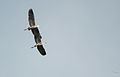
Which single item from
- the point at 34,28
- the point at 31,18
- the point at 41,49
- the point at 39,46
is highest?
the point at 31,18

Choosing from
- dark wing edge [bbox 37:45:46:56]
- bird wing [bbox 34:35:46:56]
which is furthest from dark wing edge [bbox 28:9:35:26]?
dark wing edge [bbox 37:45:46:56]

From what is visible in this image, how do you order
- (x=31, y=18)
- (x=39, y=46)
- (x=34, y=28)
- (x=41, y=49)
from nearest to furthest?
(x=34, y=28) → (x=31, y=18) → (x=39, y=46) → (x=41, y=49)

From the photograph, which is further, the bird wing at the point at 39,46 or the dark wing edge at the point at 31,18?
the bird wing at the point at 39,46

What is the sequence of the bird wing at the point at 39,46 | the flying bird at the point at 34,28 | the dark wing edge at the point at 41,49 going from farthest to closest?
the dark wing edge at the point at 41,49, the bird wing at the point at 39,46, the flying bird at the point at 34,28

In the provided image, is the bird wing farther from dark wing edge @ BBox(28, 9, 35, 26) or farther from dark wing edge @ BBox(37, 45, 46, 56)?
dark wing edge @ BBox(28, 9, 35, 26)

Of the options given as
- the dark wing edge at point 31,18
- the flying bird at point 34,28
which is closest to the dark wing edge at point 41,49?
the flying bird at point 34,28

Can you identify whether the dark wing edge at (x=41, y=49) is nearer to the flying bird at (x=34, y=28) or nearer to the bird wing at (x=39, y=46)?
the bird wing at (x=39, y=46)

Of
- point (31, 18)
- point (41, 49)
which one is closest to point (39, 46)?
point (41, 49)

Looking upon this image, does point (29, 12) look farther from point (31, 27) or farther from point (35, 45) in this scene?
point (35, 45)

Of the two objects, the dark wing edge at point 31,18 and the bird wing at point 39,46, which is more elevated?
the dark wing edge at point 31,18

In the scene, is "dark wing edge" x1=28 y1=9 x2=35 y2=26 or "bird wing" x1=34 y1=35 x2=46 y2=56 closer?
"dark wing edge" x1=28 y1=9 x2=35 y2=26

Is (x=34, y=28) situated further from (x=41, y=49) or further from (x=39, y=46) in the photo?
(x=41, y=49)

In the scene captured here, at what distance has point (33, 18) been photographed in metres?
83.6

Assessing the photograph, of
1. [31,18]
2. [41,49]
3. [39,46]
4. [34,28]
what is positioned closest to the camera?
[34,28]
